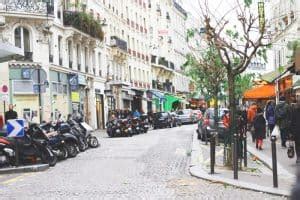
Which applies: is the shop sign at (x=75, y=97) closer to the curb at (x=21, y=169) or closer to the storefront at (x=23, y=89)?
the storefront at (x=23, y=89)

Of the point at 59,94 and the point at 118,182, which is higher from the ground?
the point at 59,94

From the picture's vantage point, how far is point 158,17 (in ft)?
273

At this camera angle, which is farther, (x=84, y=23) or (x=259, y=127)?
(x=84, y=23)

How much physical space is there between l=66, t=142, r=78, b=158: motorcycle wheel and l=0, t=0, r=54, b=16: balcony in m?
18.6

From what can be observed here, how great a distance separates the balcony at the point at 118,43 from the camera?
187ft

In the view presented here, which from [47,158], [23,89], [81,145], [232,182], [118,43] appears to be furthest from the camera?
[118,43]

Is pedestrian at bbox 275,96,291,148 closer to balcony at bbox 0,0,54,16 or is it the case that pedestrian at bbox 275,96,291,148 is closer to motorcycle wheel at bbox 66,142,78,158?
motorcycle wheel at bbox 66,142,78,158

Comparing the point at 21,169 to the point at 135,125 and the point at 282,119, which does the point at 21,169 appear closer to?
the point at 282,119

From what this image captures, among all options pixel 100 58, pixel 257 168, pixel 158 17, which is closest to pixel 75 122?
pixel 257 168

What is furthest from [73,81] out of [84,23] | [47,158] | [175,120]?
[47,158]

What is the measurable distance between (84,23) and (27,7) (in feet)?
24.5

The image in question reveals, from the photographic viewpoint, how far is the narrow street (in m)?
11.2

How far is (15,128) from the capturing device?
16375 millimetres

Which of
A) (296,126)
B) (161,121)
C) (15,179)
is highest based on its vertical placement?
(296,126)
